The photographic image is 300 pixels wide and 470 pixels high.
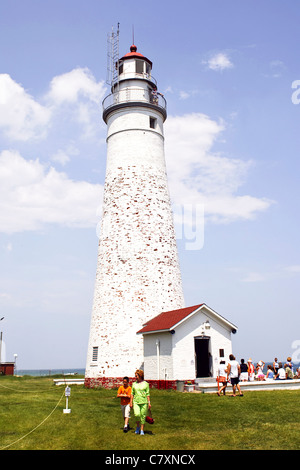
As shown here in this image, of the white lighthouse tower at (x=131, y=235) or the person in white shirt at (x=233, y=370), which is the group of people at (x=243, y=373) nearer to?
the person in white shirt at (x=233, y=370)

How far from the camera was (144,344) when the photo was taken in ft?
76.1

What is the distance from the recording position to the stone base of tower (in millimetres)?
20547

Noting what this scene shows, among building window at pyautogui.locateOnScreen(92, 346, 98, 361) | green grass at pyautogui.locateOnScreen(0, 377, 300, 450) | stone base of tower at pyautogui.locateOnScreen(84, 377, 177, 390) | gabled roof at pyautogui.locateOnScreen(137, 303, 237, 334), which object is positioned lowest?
green grass at pyautogui.locateOnScreen(0, 377, 300, 450)

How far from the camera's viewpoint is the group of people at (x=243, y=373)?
1708 cm

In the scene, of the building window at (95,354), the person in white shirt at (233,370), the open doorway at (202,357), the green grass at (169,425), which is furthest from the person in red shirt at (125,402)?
the building window at (95,354)

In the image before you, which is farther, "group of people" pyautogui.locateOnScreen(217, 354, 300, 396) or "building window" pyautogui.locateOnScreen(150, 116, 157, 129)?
"building window" pyautogui.locateOnScreen(150, 116, 157, 129)

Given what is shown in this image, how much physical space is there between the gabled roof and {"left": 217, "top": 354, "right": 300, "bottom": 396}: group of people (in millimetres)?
2659

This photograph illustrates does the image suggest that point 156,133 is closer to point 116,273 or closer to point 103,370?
point 116,273

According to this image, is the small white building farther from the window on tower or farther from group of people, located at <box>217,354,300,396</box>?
the window on tower

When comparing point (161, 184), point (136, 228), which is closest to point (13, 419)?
point (136, 228)

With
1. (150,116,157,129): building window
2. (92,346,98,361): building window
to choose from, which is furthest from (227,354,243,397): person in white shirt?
(150,116,157,129): building window

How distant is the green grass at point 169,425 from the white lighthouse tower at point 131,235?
682 centimetres

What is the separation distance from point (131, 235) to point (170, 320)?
5.97 m

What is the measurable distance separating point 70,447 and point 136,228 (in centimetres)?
1694
